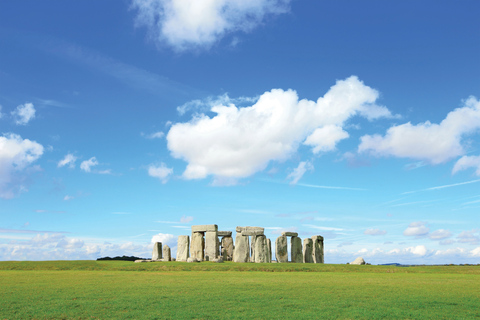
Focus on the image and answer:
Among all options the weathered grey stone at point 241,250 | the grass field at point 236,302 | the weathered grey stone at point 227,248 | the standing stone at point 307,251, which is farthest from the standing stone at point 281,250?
the grass field at point 236,302

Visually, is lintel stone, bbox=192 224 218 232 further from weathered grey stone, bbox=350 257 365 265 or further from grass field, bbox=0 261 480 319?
grass field, bbox=0 261 480 319

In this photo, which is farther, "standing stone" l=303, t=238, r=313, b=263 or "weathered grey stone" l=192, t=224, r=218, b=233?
"standing stone" l=303, t=238, r=313, b=263

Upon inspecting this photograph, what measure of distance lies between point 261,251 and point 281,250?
1.67m

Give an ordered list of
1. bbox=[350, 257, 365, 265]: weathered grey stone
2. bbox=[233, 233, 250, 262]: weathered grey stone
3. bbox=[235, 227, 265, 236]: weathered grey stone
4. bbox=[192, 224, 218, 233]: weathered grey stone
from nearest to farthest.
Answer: bbox=[233, 233, 250, 262]: weathered grey stone
bbox=[235, 227, 265, 236]: weathered grey stone
bbox=[192, 224, 218, 233]: weathered grey stone
bbox=[350, 257, 365, 265]: weathered grey stone

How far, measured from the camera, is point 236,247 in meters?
32.3

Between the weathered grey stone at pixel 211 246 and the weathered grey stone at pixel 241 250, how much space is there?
1631 millimetres

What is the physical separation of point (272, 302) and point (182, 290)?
370 cm

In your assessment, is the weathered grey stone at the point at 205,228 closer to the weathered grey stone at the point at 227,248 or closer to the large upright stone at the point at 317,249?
the weathered grey stone at the point at 227,248

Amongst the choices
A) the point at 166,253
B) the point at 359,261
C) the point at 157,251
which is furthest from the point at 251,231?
the point at 359,261

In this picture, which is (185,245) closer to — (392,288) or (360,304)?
(392,288)

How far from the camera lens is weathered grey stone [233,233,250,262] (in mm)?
32062

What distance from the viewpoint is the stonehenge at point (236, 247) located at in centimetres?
3244

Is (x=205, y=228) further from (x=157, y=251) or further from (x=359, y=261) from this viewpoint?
(x=359, y=261)

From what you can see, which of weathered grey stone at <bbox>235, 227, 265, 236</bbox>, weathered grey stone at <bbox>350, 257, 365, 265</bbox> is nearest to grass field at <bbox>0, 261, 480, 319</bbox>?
weathered grey stone at <bbox>235, 227, 265, 236</bbox>
